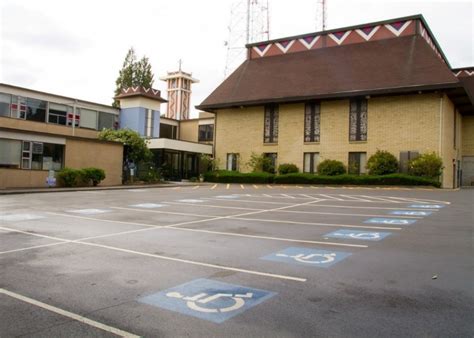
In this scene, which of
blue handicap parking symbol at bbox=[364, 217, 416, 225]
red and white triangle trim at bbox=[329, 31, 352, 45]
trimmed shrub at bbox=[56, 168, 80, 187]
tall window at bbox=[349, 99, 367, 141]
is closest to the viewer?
blue handicap parking symbol at bbox=[364, 217, 416, 225]

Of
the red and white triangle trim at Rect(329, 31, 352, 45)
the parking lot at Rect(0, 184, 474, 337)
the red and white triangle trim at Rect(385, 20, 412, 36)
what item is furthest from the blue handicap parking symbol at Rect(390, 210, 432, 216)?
the red and white triangle trim at Rect(329, 31, 352, 45)

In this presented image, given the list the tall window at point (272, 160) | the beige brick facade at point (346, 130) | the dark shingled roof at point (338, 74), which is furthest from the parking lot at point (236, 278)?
the tall window at point (272, 160)

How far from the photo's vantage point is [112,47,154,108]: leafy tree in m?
57.4

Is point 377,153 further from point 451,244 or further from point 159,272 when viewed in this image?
point 159,272

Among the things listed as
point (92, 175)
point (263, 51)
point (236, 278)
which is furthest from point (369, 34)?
point (236, 278)

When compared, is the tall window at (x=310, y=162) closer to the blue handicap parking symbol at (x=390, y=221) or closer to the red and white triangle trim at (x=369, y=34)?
the red and white triangle trim at (x=369, y=34)

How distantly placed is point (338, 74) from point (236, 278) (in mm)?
31461

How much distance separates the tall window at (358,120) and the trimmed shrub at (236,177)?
7.21 m

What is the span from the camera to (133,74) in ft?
190

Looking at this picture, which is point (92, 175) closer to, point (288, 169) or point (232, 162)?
point (232, 162)

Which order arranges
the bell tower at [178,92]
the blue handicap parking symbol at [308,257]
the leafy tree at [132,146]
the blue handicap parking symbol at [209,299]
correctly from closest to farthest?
the blue handicap parking symbol at [209,299] → the blue handicap parking symbol at [308,257] → the leafy tree at [132,146] → the bell tower at [178,92]

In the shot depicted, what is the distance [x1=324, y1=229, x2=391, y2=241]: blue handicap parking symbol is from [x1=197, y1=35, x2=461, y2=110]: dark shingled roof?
2209cm

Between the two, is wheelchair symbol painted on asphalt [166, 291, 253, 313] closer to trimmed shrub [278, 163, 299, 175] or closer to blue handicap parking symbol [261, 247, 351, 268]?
blue handicap parking symbol [261, 247, 351, 268]

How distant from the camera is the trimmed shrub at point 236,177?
34125mm
